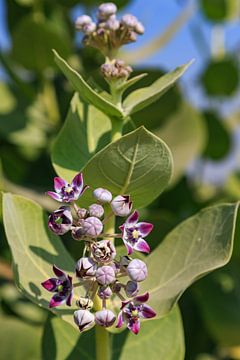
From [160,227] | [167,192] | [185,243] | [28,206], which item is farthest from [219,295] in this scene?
[28,206]

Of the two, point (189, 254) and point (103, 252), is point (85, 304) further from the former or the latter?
point (189, 254)

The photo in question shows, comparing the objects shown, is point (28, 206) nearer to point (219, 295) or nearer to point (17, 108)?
point (219, 295)

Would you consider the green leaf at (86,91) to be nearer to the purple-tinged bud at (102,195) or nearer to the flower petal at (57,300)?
the purple-tinged bud at (102,195)

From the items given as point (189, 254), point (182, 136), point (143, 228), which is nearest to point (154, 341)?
point (189, 254)

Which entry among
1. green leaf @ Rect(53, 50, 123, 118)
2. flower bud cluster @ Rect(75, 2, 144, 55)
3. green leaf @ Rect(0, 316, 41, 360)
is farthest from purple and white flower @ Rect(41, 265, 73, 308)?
green leaf @ Rect(0, 316, 41, 360)

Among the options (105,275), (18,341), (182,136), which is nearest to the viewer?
(105,275)

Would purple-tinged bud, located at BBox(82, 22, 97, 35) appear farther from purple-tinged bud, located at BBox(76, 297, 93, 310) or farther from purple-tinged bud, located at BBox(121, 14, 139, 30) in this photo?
purple-tinged bud, located at BBox(76, 297, 93, 310)

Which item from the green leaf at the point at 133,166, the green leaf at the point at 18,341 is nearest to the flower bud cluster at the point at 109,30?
the green leaf at the point at 133,166
